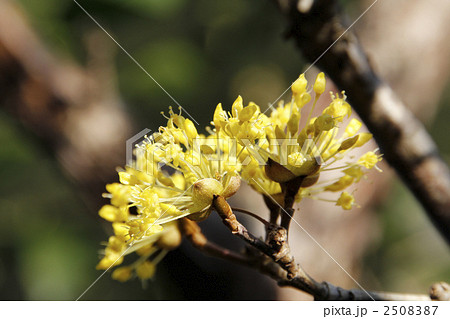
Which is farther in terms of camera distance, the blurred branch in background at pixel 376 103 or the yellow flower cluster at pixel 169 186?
the blurred branch in background at pixel 376 103

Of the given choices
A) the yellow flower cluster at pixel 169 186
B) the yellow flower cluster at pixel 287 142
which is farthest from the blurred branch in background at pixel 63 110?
the yellow flower cluster at pixel 287 142

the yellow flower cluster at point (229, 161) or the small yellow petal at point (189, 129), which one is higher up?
the small yellow petal at point (189, 129)

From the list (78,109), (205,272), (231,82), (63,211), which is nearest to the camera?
(205,272)

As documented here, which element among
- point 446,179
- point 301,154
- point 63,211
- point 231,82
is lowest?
point 446,179

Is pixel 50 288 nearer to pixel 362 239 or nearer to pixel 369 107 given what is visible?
pixel 362 239

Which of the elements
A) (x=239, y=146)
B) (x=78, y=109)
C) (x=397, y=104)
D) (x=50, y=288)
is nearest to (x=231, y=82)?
(x=78, y=109)

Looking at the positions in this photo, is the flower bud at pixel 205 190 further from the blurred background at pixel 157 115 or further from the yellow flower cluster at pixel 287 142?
the blurred background at pixel 157 115
